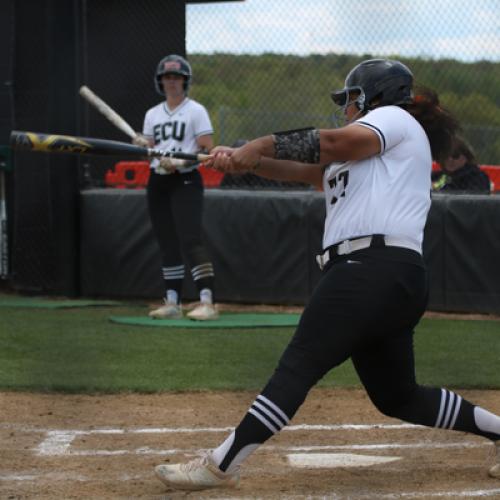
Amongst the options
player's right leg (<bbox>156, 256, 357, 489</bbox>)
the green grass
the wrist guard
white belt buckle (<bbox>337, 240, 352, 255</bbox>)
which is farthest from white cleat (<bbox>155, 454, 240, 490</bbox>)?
the green grass

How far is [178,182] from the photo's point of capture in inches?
326

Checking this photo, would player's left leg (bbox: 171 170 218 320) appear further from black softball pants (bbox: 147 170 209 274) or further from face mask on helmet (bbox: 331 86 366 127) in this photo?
face mask on helmet (bbox: 331 86 366 127)

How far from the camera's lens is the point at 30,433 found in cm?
485

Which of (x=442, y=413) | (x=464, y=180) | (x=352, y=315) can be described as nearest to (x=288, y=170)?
(x=352, y=315)

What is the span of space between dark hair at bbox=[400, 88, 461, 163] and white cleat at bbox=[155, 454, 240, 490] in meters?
1.48

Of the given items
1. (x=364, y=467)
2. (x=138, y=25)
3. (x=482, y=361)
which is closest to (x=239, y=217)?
(x=138, y=25)

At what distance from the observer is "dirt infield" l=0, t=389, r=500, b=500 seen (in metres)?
3.85

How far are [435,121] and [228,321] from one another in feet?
15.0

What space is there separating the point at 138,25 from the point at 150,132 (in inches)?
122

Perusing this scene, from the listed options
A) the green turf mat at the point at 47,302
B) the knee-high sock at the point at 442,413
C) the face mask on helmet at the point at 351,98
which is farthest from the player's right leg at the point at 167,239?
the knee-high sock at the point at 442,413

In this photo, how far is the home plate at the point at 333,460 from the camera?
14.0 ft

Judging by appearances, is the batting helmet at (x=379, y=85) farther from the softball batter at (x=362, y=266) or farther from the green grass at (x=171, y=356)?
the green grass at (x=171, y=356)

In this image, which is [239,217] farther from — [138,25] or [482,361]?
[482,361]

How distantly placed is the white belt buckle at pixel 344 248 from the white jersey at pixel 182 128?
14.9 ft
